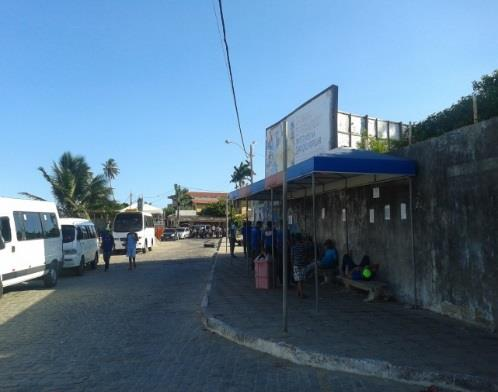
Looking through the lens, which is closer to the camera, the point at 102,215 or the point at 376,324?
the point at 376,324

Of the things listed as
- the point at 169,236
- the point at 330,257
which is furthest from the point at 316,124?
the point at 169,236

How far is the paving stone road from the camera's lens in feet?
19.6

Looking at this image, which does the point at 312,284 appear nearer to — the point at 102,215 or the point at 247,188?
the point at 247,188

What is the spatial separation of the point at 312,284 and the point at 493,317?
661 centimetres

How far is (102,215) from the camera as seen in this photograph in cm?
4769

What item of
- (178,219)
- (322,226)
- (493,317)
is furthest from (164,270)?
(178,219)

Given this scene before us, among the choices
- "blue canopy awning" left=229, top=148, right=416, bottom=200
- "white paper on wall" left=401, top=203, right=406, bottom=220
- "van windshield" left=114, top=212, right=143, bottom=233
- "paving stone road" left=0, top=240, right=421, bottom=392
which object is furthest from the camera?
"van windshield" left=114, top=212, right=143, bottom=233

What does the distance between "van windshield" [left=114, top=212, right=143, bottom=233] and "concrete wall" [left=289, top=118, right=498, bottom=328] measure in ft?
78.1

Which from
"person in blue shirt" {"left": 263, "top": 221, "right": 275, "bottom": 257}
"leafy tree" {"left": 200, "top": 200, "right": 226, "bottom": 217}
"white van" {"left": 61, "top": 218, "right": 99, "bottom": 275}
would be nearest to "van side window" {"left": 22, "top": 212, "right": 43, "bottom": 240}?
"white van" {"left": 61, "top": 218, "right": 99, "bottom": 275}

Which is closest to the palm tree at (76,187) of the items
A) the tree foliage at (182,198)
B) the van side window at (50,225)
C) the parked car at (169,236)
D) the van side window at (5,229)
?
the parked car at (169,236)

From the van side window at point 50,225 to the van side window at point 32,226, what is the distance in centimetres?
36

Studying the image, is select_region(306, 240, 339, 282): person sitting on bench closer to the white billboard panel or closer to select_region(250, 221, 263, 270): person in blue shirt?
the white billboard panel

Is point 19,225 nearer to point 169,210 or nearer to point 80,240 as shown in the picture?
point 80,240

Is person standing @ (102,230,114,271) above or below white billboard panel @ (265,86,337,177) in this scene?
below
